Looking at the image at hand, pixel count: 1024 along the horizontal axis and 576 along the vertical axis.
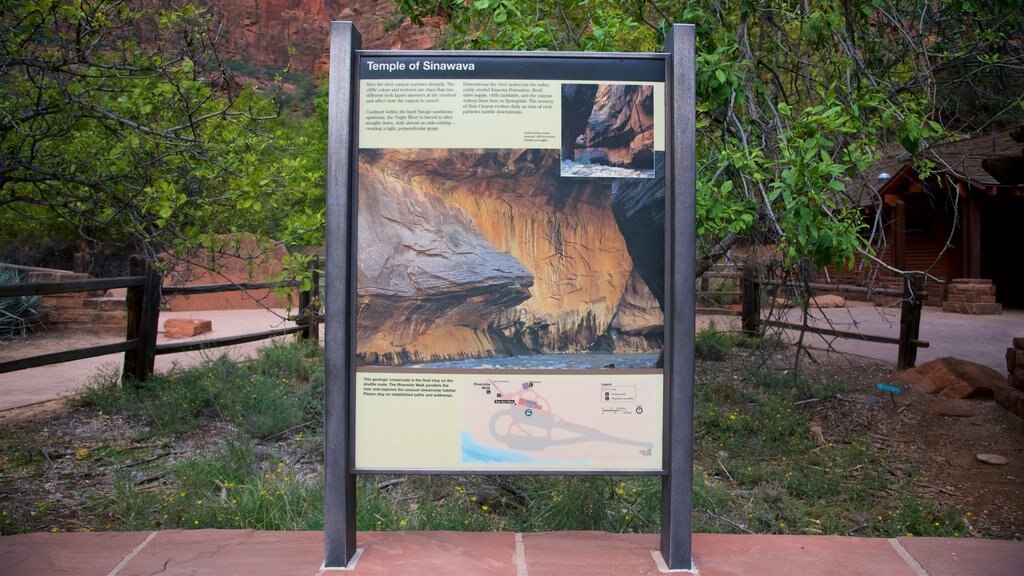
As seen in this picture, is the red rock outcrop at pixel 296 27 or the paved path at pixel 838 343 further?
the red rock outcrop at pixel 296 27

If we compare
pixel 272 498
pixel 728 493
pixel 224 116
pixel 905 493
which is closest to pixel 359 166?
pixel 272 498

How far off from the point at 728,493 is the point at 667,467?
2.32m

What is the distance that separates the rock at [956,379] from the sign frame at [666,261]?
6644 millimetres

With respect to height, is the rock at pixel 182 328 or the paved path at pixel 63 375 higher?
the rock at pixel 182 328

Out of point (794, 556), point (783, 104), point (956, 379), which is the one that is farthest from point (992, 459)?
point (783, 104)

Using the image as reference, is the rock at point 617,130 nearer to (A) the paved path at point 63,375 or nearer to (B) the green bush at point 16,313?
(A) the paved path at point 63,375

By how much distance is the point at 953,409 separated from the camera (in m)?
7.40

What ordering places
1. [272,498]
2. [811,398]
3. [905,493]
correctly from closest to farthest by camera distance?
A: [272,498] → [905,493] → [811,398]

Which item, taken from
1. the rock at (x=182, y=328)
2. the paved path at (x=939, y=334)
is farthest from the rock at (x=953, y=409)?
the rock at (x=182, y=328)

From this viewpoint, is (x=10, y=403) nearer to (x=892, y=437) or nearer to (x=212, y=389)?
(x=212, y=389)

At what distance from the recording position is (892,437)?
674 centimetres

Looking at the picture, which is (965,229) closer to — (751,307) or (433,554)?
(751,307)

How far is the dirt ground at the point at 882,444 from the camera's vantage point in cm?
462

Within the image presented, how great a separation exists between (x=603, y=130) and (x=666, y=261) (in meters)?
0.51
